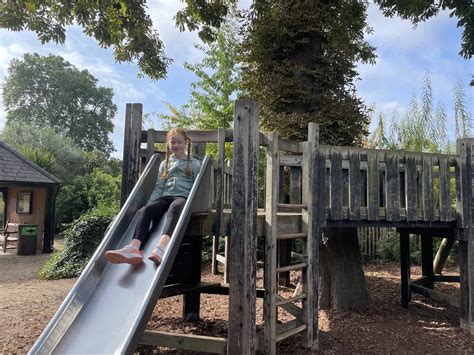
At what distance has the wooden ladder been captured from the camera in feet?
12.6

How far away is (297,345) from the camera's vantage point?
4539 millimetres

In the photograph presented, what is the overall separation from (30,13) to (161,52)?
2777 mm

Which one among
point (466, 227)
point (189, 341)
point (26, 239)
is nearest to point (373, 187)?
point (466, 227)

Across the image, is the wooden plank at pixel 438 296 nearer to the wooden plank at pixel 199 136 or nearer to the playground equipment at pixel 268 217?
the playground equipment at pixel 268 217

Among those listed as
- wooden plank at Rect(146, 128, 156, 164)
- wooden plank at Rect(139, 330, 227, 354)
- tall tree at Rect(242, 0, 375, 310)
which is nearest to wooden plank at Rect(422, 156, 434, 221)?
tall tree at Rect(242, 0, 375, 310)

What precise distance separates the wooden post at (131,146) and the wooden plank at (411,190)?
11.4ft

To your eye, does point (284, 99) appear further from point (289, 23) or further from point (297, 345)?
point (297, 345)

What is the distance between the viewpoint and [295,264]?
436 centimetres

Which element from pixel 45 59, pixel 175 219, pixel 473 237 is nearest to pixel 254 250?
pixel 175 219

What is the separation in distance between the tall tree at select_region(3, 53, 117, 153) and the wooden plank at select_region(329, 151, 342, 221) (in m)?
41.2

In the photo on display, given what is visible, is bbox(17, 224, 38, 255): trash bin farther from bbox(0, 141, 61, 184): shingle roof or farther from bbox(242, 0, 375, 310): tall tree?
bbox(242, 0, 375, 310): tall tree

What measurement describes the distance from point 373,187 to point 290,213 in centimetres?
111

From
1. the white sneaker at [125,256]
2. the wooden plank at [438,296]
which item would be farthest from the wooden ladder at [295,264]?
the wooden plank at [438,296]

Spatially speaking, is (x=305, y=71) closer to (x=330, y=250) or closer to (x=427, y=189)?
(x=427, y=189)
